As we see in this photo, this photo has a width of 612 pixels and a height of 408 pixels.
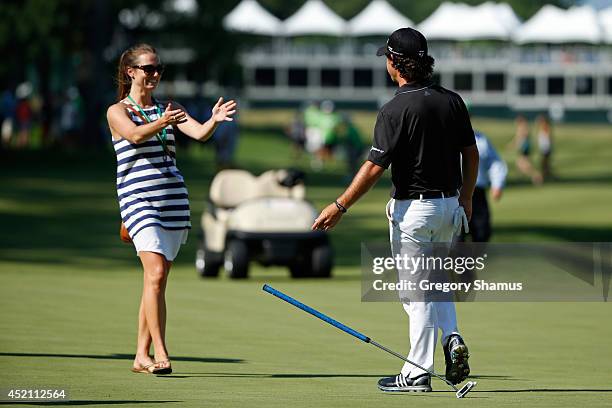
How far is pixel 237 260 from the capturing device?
18406 mm

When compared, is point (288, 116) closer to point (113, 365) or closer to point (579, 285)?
point (579, 285)

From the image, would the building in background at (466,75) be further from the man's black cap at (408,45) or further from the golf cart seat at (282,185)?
the man's black cap at (408,45)

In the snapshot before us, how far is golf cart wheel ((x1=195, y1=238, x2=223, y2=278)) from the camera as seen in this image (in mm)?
19047

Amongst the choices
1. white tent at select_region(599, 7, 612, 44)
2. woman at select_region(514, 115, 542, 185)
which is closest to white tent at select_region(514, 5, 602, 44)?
white tent at select_region(599, 7, 612, 44)

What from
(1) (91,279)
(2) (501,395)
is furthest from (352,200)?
(1) (91,279)

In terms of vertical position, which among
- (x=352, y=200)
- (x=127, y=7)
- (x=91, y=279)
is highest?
(x=127, y=7)

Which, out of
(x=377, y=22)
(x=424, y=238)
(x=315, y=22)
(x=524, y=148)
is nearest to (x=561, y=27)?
(x=377, y=22)

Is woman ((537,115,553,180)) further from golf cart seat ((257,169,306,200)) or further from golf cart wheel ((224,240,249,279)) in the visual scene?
golf cart wheel ((224,240,249,279))

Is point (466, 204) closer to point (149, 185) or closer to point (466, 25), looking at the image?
point (149, 185)

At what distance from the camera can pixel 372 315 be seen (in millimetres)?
14344

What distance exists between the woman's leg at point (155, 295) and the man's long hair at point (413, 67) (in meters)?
1.88

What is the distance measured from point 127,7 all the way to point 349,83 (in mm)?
46961

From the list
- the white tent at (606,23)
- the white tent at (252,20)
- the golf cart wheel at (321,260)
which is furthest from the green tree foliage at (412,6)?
the golf cart wheel at (321,260)

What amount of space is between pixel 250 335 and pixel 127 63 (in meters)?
3.51
